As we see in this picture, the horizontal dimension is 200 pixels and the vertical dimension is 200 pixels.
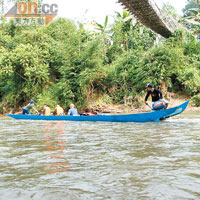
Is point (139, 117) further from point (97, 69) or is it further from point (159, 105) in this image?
point (97, 69)

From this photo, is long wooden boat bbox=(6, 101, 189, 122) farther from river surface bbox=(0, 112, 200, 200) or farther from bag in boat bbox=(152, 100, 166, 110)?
river surface bbox=(0, 112, 200, 200)

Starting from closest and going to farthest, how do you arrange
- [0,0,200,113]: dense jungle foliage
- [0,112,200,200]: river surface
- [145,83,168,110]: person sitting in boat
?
[0,112,200,200]: river surface
[145,83,168,110]: person sitting in boat
[0,0,200,113]: dense jungle foliage

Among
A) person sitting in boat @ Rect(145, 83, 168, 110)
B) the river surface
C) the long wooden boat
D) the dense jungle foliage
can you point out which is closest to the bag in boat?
person sitting in boat @ Rect(145, 83, 168, 110)

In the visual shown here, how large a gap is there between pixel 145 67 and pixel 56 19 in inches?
420

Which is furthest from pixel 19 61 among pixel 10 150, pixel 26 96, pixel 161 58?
pixel 10 150

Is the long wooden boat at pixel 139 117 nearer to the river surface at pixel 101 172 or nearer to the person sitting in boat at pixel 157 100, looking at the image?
the person sitting in boat at pixel 157 100

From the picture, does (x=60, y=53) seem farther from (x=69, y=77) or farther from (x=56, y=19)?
(x=56, y=19)

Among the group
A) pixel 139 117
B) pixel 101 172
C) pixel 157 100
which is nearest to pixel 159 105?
pixel 157 100

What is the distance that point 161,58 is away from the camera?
16219 mm

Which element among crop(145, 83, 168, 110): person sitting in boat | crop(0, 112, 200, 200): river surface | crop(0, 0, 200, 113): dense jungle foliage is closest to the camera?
crop(0, 112, 200, 200): river surface

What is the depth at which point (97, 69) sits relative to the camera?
17.5m

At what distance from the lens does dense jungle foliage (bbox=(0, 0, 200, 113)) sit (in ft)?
54.6

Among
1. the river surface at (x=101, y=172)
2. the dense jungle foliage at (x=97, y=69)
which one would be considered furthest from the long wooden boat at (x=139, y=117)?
the dense jungle foliage at (x=97, y=69)

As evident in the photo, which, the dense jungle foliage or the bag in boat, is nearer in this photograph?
the bag in boat
